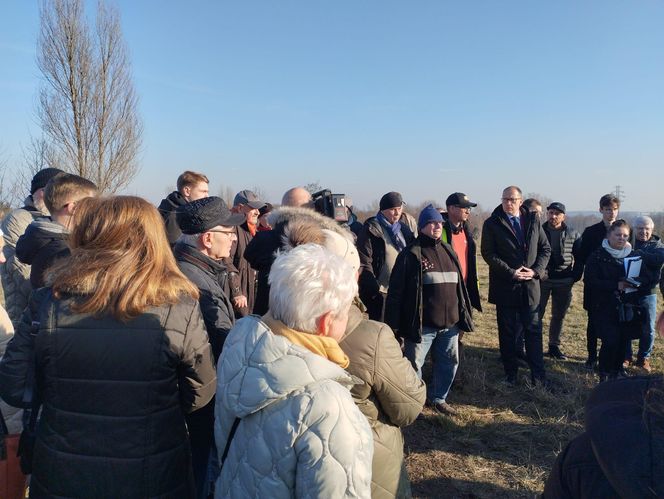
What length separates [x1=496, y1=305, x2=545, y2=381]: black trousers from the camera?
4945mm

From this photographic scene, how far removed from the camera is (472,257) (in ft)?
16.6

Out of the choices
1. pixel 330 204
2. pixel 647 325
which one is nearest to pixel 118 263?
pixel 330 204

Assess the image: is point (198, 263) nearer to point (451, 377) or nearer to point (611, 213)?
point (451, 377)

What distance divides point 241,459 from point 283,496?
0.56 feet

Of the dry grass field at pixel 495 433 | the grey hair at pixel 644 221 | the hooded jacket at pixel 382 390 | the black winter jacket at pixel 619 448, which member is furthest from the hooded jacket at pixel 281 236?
the grey hair at pixel 644 221

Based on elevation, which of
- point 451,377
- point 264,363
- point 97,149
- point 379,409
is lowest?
point 451,377

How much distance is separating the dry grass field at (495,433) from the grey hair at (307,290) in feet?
7.77

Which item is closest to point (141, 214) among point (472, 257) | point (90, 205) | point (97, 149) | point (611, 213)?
point (90, 205)

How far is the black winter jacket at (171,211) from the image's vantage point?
421 cm

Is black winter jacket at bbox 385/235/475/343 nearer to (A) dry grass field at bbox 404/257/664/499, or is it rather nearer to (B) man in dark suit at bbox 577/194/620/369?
(A) dry grass field at bbox 404/257/664/499

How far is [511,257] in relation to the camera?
5.04 meters

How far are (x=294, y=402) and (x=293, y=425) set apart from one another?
0.06m

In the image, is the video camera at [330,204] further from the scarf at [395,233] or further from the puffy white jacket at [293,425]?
the puffy white jacket at [293,425]

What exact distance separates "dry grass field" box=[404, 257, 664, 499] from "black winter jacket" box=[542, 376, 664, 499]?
2421mm
